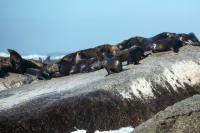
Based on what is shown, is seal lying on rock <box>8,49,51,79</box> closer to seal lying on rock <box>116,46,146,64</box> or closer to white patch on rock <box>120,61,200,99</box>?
seal lying on rock <box>116,46,146,64</box>

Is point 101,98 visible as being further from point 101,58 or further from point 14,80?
point 14,80

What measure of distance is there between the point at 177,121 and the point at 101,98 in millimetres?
5143

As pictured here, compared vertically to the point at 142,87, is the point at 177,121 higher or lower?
lower

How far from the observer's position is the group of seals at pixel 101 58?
1794 cm

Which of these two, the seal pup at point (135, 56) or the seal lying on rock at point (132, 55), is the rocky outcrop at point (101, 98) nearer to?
the seal pup at point (135, 56)

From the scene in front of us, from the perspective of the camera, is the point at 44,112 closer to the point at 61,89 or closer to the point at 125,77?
the point at 61,89

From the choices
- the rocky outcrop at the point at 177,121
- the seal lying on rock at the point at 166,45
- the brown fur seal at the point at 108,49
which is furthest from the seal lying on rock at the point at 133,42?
the rocky outcrop at the point at 177,121

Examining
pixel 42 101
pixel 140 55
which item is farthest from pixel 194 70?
pixel 42 101

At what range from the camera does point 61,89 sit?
14.4 metres

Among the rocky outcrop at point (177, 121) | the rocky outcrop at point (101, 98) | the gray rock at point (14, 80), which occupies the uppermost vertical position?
the gray rock at point (14, 80)

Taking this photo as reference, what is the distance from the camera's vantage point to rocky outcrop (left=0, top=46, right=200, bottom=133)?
1166 cm

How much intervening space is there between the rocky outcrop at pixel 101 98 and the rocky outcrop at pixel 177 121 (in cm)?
391

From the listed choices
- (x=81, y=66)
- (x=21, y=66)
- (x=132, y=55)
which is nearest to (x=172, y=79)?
(x=132, y=55)

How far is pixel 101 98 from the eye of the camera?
42.2 ft
